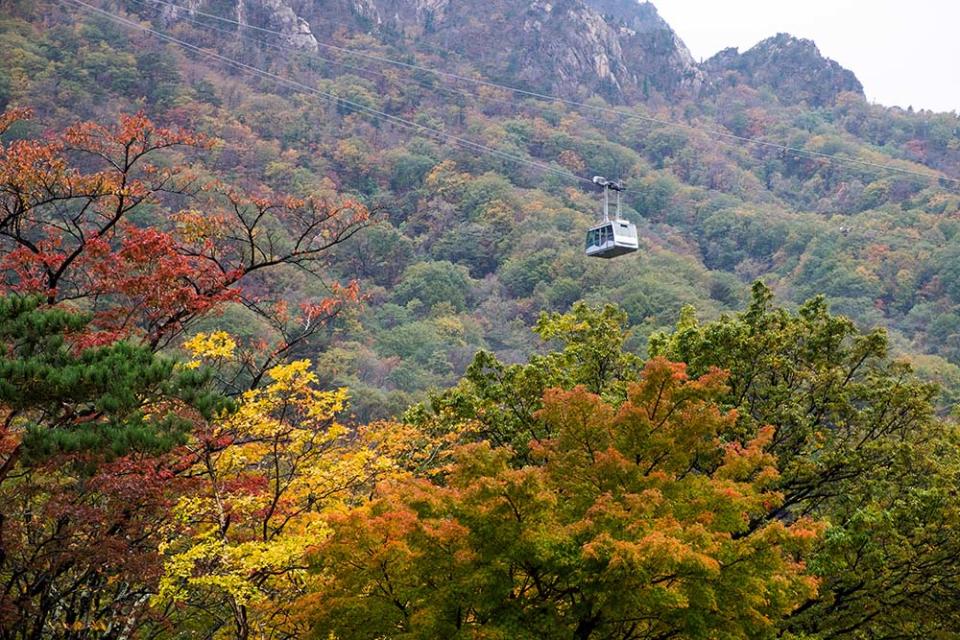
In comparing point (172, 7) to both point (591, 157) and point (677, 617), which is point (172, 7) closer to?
point (591, 157)

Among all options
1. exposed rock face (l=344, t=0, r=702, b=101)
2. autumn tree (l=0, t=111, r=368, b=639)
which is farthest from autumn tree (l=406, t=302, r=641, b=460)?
exposed rock face (l=344, t=0, r=702, b=101)

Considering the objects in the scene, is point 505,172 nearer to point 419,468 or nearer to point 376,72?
point 376,72

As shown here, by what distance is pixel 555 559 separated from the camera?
860 cm

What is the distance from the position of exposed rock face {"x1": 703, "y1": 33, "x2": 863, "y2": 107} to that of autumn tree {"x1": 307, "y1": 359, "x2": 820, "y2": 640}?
11834cm

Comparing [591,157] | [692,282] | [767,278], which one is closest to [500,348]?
[692,282]

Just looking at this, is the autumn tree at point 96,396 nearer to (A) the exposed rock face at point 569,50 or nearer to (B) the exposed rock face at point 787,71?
(A) the exposed rock face at point 569,50

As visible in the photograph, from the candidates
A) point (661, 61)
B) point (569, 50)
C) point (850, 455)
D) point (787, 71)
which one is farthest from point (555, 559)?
point (787, 71)

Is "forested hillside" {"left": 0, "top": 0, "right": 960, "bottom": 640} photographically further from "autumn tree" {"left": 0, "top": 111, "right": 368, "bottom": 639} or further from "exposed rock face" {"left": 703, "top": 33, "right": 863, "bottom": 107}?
"exposed rock face" {"left": 703, "top": 33, "right": 863, "bottom": 107}

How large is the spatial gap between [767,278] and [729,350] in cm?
5536

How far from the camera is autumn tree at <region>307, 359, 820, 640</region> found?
8555 millimetres

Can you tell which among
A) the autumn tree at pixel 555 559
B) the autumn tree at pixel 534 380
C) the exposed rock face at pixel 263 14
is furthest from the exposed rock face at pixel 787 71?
the autumn tree at pixel 555 559

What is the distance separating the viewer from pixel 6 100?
2324 inches

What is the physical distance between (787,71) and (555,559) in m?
128

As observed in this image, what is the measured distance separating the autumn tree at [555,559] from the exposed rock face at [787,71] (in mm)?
118344
